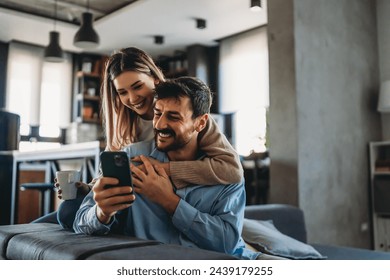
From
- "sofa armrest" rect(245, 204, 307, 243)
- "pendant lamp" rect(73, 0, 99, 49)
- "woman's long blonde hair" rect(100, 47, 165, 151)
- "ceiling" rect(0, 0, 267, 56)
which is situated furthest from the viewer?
"pendant lamp" rect(73, 0, 99, 49)

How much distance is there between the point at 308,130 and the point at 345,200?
0.51 metres

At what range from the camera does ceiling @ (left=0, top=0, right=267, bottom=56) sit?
8.09 feet

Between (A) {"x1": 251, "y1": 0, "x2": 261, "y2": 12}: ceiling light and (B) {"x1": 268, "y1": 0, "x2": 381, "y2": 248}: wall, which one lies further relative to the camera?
(A) {"x1": 251, "y1": 0, "x2": 261, "y2": 12}: ceiling light

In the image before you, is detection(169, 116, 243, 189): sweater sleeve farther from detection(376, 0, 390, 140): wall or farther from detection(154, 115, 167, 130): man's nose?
detection(376, 0, 390, 140): wall

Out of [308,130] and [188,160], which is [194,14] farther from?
[188,160]

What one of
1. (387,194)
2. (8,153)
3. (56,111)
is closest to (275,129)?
(387,194)

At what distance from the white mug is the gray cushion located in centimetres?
73

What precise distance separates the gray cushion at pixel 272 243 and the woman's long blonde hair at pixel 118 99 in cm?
66

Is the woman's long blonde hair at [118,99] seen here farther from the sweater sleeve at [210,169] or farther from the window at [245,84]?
the window at [245,84]

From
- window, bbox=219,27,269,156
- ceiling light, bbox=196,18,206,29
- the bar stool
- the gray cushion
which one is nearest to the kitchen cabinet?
the bar stool

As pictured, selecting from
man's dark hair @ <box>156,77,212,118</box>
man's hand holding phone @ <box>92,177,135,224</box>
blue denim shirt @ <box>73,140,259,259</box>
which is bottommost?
blue denim shirt @ <box>73,140,259,259</box>

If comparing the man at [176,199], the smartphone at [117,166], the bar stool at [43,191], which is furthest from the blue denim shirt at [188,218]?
the bar stool at [43,191]

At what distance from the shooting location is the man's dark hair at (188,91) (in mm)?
854

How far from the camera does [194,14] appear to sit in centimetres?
348
